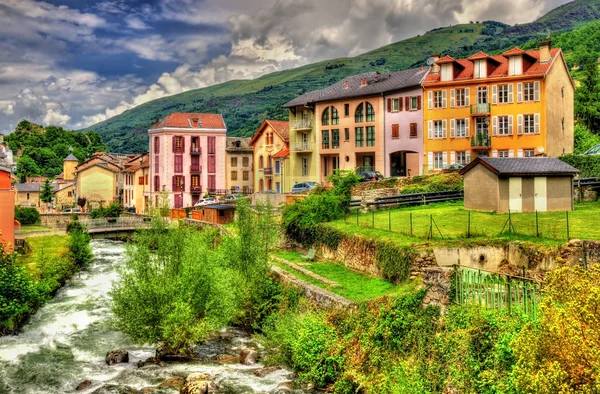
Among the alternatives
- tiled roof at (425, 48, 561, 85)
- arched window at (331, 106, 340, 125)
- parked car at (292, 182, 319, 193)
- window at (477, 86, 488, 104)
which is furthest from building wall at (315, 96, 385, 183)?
window at (477, 86, 488, 104)

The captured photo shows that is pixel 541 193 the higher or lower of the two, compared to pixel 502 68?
lower

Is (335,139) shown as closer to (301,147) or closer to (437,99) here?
(301,147)

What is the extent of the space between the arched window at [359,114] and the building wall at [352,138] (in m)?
0.24

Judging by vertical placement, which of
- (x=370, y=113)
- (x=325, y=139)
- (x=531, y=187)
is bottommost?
(x=531, y=187)

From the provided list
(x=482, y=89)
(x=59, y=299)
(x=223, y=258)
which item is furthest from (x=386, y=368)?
(x=482, y=89)

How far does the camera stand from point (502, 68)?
4988cm

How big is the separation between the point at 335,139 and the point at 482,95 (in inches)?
664

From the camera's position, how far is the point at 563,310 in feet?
38.9

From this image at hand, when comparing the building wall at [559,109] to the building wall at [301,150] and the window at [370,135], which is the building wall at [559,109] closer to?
the window at [370,135]

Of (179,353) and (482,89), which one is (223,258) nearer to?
(179,353)

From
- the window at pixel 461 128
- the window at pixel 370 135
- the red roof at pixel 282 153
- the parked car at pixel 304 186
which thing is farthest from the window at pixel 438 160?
the red roof at pixel 282 153

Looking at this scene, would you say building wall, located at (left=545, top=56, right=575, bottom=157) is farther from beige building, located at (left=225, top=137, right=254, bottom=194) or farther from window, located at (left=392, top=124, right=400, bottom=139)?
beige building, located at (left=225, top=137, right=254, bottom=194)

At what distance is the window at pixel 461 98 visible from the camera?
51125 millimetres

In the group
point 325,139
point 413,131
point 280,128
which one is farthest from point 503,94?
point 280,128
